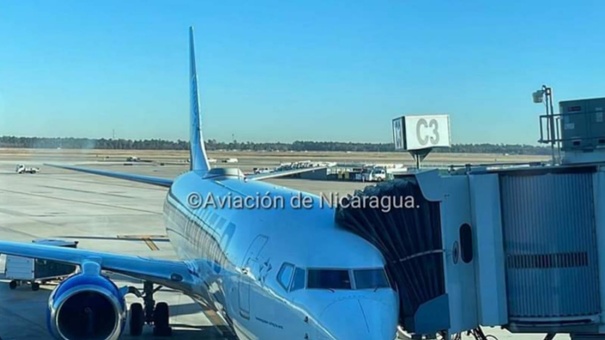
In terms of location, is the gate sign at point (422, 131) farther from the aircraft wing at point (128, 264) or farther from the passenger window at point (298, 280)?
the passenger window at point (298, 280)

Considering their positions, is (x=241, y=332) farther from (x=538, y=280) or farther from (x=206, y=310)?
(x=206, y=310)

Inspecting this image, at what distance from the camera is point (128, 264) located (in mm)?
16328

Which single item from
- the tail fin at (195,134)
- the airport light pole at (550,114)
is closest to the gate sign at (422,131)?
the airport light pole at (550,114)

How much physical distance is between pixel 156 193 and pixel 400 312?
5853 cm

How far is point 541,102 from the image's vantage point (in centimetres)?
1272

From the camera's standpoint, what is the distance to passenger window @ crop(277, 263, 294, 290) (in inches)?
359

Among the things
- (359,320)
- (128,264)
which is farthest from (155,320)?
(359,320)

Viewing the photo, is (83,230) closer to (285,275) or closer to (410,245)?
(410,245)

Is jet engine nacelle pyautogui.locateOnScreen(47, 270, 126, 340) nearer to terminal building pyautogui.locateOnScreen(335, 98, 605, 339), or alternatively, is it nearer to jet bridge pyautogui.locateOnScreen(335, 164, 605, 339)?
jet bridge pyautogui.locateOnScreen(335, 164, 605, 339)

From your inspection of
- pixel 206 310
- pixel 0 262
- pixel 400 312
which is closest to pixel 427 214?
pixel 400 312

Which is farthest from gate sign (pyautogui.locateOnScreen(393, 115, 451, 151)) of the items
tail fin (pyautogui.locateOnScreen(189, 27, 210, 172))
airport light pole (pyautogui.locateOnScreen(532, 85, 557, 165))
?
tail fin (pyautogui.locateOnScreen(189, 27, 210, 172))

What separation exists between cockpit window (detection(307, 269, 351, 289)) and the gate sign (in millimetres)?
6032

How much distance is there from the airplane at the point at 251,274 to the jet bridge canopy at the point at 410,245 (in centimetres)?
43

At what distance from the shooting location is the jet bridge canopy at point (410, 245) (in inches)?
400
